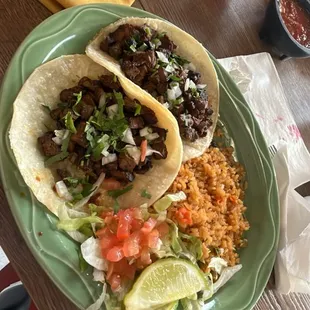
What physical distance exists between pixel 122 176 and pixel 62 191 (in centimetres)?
21

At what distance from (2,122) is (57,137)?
193 mm

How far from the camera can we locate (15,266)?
1549mm

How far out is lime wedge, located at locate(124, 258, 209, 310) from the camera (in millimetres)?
1582

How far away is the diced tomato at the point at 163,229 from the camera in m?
1.72

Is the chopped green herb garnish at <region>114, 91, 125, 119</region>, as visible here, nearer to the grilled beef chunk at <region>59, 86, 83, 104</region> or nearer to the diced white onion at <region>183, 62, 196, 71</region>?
the grilled beef chunk at <region>59, 86, 83, 104</region>

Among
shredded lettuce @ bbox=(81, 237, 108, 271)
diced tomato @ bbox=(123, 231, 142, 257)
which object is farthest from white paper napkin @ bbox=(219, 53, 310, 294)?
shredded lettuce @ bbox=(81, 237, 108, 271)

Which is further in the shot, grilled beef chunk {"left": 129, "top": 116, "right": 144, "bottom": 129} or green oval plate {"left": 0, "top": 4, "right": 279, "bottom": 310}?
grilled beef chunk {"left": 129, "top": 116, "right": 144, "bottom": 129}

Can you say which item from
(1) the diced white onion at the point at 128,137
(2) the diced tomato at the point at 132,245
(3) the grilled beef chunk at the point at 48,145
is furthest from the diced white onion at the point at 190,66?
(2) the diced tomato at the point at 132,245

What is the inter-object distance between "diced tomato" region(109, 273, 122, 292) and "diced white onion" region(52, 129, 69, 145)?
46 cm

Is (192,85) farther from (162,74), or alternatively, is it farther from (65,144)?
(65,144)

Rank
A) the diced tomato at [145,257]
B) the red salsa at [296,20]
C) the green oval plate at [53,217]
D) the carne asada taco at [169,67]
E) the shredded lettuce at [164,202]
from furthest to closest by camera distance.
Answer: the red salsa at [296,20]
the carne asada taco at [169,67]
the shredded lettuce at [164,202]
the diced tomato at [145,257]
the green oval plate at [53,217]

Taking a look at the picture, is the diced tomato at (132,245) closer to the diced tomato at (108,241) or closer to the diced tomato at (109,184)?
the diced tomato at (108,241)

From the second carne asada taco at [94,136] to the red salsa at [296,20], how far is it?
866 millimetres

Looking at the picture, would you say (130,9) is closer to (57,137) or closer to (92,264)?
(57,137)
